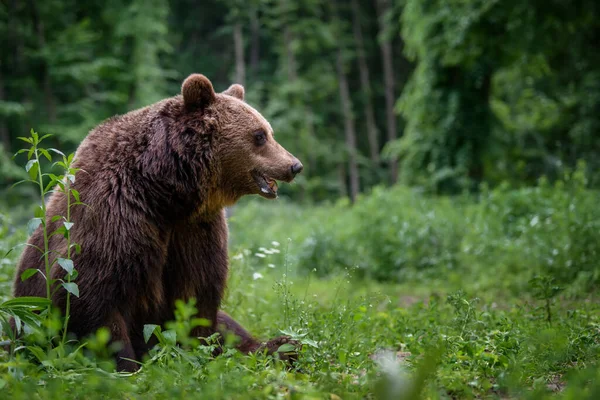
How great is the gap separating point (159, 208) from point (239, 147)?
0.79 metres

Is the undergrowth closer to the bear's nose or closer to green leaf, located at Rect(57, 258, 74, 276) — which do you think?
green leaf, located at Rect(57, 258, 74, 276)

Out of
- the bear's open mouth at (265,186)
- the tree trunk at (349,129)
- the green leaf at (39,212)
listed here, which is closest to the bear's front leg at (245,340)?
the bear's open mouth at (265,186)

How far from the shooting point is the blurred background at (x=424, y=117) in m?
9.94

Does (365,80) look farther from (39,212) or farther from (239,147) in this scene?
(39,212)

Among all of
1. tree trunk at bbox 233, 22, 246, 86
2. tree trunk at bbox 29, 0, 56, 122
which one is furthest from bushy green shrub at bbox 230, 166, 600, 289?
tree trunk at bbox 233, 22, 246, 86

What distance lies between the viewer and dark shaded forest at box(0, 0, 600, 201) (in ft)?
45.0

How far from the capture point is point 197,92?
13.6 feet

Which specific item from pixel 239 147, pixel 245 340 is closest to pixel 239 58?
pixel 239 147

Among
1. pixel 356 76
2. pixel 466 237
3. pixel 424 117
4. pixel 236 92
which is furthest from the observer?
pixel 356 76

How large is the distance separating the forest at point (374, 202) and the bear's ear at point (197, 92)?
1.18m

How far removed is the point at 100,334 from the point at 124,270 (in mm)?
1297

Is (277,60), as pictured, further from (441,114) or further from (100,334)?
(100,334)

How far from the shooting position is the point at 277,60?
35156 millimetres

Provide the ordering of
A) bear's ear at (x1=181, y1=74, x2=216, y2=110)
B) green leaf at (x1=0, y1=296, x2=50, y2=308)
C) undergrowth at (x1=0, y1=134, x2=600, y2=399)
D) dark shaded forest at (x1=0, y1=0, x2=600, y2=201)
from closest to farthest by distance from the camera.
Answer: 1. undergrowth at (x1=0, y1=134, x2=600, y2=399)
2. green leaf at (x1=0, y1=296, x2=50, y2=308)
3. bear's ear at (x1=181, y1=74, x2=216, y2=110)
4. dark shaded forest at (x1=0, y1=0, x2=600, y2=201)
